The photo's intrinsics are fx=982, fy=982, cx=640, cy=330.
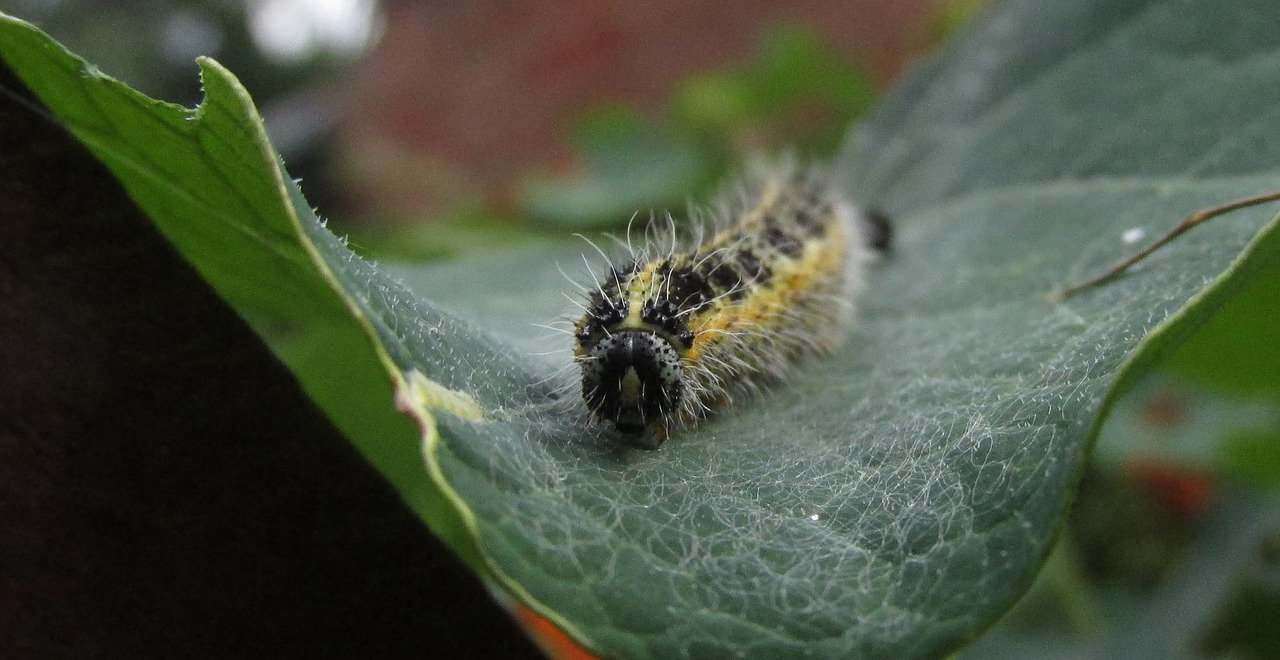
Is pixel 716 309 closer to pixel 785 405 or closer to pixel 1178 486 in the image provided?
pixel 785 405

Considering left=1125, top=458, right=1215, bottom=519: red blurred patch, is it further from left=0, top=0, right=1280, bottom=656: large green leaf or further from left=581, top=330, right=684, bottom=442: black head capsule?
left=581, top=330, right=684, bottom=442: black head capsule

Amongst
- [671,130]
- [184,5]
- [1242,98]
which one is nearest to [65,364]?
[1242,98]

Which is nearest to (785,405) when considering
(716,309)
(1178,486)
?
(716,309)

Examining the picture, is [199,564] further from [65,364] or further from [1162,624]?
[1162,624]

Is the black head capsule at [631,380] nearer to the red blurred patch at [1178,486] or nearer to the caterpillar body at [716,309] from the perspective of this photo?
the caterpillar body at [716,309]

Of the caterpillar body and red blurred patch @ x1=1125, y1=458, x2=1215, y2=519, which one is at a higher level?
the caterpillar body

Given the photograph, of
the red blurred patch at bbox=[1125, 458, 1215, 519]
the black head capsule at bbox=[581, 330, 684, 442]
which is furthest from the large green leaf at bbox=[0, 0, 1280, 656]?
the red blurred patch at bbox=[1125, 458, 1215, 519]
